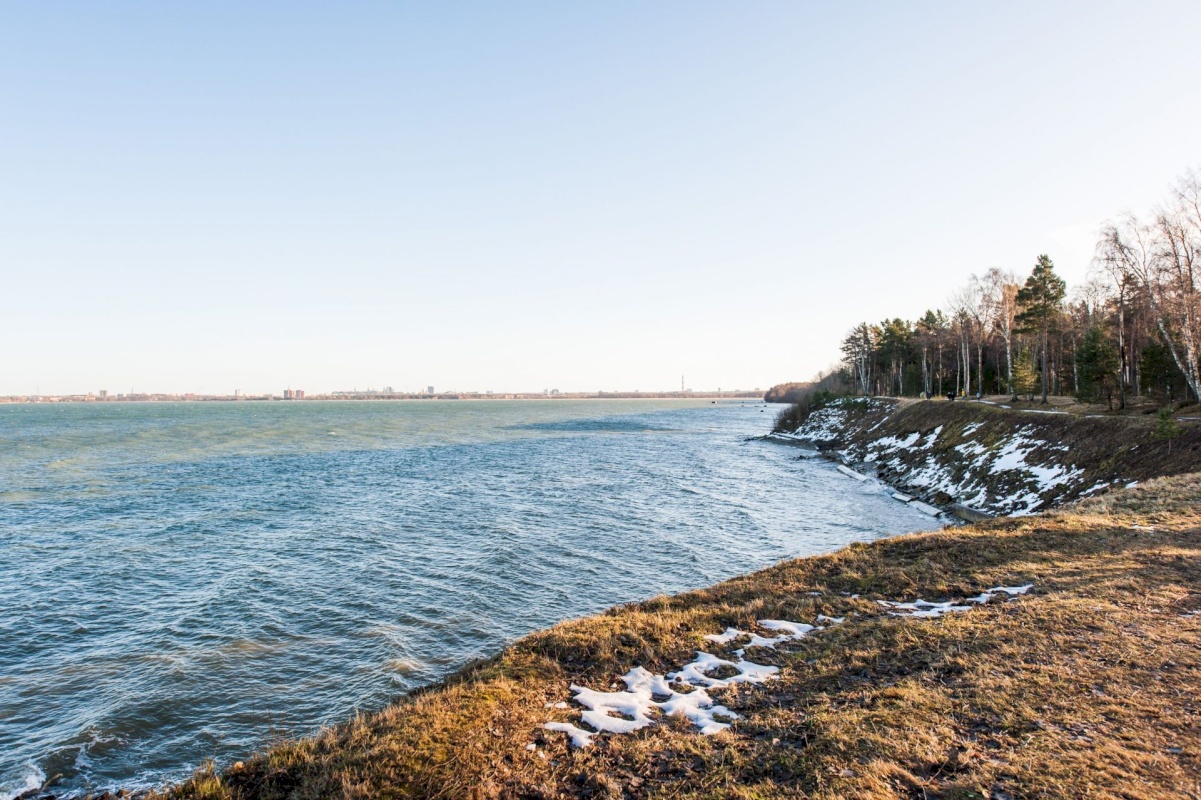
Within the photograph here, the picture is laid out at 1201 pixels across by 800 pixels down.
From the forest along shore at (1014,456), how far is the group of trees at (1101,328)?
5.17 meters

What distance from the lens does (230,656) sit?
42.6ft

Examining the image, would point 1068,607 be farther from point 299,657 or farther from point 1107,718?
point 299,657

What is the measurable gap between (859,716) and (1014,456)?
30.9 metres

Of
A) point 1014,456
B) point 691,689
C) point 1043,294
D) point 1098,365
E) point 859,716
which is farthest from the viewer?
point 1043,294

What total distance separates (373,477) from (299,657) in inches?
1223

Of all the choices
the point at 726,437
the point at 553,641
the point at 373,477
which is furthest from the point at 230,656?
the point at 726,437

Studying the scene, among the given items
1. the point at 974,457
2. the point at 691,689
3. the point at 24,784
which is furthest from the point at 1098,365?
the point at 24,784

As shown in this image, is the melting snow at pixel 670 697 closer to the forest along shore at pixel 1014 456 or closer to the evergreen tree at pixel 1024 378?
the forest along shore at pixel 1014 456

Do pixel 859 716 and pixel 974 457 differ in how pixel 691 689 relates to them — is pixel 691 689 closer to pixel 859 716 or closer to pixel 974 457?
pixel 859 716

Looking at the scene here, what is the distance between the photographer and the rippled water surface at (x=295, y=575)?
10602mm

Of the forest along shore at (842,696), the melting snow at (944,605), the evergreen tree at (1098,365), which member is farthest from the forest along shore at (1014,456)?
the melting snow at (944,605)

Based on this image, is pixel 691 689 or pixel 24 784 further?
pixel 691 689

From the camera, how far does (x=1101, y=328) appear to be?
42906 millimetres

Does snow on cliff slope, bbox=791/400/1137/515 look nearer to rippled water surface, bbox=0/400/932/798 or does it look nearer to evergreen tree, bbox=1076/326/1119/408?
rippled water surface, bbox=0/400/932/798
